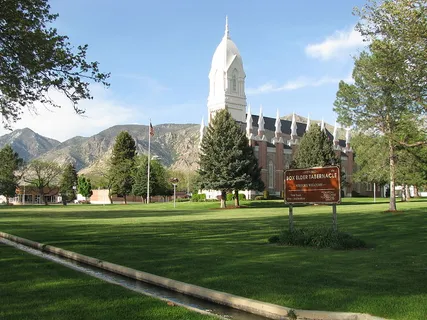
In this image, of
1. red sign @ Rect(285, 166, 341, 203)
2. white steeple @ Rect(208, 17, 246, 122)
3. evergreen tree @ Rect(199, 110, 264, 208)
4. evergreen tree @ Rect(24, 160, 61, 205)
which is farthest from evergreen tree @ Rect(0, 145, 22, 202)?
red sign @ Rect(285, 166, 341, 203)

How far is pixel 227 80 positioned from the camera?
295 feet

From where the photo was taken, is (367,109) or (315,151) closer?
(367,109)

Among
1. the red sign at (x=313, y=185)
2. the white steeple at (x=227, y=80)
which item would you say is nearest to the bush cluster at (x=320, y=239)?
the red sign at (x=313, y=185)

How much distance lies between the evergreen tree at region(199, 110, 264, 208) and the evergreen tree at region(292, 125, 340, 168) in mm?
12245

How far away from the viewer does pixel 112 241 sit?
16.4 meters

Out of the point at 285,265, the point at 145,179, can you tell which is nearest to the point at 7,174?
the point at 145,179

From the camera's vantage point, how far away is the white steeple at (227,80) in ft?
294

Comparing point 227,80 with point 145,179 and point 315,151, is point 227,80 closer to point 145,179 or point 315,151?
point 145,179

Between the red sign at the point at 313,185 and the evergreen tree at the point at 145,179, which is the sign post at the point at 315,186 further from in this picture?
the evergreen tree at the point at 145,179

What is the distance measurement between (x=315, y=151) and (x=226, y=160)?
55.1 feet

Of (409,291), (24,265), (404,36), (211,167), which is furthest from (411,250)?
(211,167)

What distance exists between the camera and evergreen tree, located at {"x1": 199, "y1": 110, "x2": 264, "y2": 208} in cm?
5156

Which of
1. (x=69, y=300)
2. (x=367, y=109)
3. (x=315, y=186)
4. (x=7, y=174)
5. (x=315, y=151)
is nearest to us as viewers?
(x=69, y=300)

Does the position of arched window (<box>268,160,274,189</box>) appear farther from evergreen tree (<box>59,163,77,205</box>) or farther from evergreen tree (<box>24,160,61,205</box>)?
evergreen tree (<box>59,163,77,205</box>)
